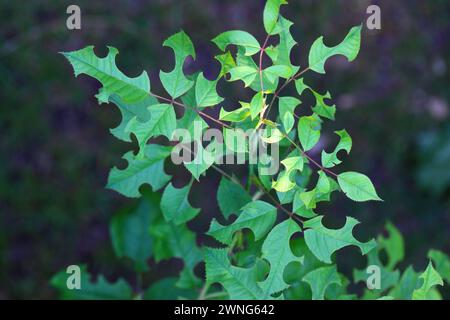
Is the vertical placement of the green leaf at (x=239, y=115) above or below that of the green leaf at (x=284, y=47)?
below

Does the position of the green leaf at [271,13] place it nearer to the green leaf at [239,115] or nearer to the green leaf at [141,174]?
the green leaf at [239,115]

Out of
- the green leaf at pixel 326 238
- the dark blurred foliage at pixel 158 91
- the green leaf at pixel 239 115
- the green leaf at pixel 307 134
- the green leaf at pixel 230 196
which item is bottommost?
the green leaf at pixel 326 238

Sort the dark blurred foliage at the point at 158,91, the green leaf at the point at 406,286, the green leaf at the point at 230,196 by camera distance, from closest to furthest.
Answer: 1. the green leaf at the point at 230,196
2. the green leaf at the point at 406,286
3. the dark blurred foliage at the point at 158,91

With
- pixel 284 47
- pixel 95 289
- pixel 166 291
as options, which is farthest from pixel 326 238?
pixel 95 289

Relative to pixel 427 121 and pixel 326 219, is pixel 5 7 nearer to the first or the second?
pixel 326 219

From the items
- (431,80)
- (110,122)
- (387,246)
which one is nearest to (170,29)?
(110,122)

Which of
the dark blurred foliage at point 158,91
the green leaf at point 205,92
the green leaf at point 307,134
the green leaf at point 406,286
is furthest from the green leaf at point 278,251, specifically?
the dark blurred foliage at point 158,91
